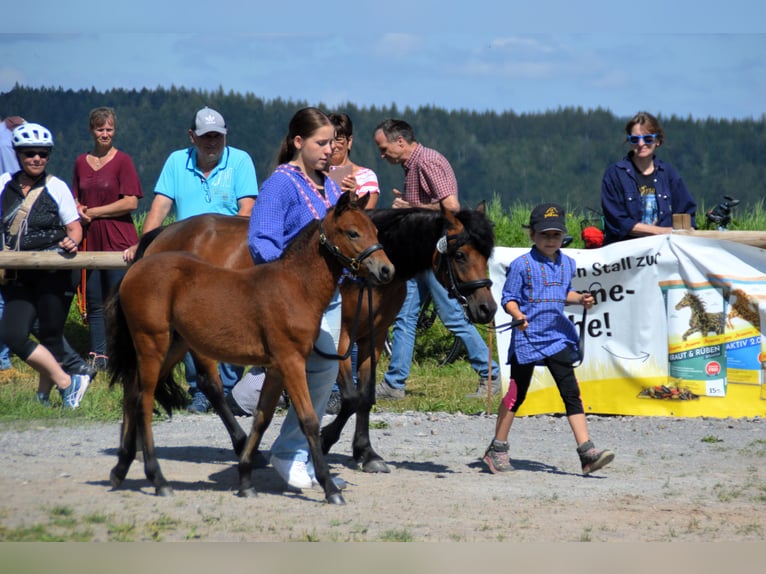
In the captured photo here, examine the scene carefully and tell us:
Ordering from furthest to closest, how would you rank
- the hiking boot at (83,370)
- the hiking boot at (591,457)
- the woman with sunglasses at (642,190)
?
the hiking boot at (83,370), the woman with sunglasses at (642,190), the hiking boot at (591,457)

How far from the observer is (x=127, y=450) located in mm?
6098

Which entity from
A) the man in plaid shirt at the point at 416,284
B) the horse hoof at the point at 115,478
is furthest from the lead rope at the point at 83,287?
the horse hoof at the point at 115,478

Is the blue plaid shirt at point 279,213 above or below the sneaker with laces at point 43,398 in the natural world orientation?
above

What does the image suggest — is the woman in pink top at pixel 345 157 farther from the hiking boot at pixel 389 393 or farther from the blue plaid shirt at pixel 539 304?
the hiking boot at pixel 389 393

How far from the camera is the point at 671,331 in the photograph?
8922 mm

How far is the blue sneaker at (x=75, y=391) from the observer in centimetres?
891

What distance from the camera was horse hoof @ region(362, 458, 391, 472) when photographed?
7.03 meters

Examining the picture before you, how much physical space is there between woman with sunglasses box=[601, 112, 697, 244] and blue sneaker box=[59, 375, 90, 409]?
4.57 m

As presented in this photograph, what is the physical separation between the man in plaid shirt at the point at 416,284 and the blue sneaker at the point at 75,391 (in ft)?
8.55

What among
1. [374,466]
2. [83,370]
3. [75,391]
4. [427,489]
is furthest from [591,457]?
[83,370]

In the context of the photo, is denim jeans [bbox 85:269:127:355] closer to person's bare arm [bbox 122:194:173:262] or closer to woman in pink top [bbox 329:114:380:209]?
person's bare arm [bbox 122:194:173:262]

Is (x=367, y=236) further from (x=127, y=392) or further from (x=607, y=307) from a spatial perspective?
(x=607, y=307)

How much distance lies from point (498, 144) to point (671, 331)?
5.58 meters

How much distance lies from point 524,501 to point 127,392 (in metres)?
2.35
